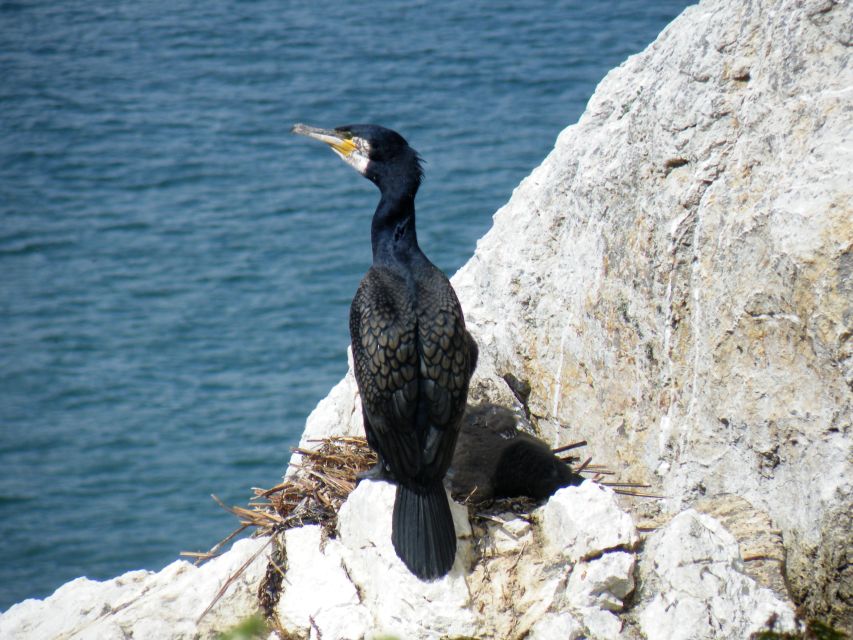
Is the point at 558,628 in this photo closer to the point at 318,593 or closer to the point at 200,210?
the point at 318,593

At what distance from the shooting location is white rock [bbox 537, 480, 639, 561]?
4031mm

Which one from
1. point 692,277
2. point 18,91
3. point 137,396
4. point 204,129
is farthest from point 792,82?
point 18,91

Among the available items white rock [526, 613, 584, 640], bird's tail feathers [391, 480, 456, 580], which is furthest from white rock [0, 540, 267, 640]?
white rock [526, 613, 584, 640]

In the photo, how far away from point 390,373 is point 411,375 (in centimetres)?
9

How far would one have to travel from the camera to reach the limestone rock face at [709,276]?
3844 mm

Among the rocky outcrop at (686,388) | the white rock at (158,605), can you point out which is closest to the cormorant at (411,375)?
the rocky outcrop at (686,388)

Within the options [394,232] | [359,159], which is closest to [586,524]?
[394,232]

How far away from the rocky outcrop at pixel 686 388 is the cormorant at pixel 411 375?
0.16 meters

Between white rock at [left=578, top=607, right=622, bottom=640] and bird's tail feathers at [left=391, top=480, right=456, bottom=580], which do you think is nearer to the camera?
white rock at [left=578, top=607, right=622, bottom=640]

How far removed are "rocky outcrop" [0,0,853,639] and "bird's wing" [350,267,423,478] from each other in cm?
24

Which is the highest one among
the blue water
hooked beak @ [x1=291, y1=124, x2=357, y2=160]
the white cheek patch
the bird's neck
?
hooked beak @ [x1=291, y1=124, x2=357, y2=160]

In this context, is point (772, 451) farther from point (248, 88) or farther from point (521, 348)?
point (248, 88)

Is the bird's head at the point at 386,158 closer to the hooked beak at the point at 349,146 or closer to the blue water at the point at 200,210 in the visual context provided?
the hooked beak at the point at 349,146

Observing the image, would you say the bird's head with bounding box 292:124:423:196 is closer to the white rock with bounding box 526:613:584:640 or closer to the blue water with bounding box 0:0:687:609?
the white rock with bounding box 526:613:584:640
